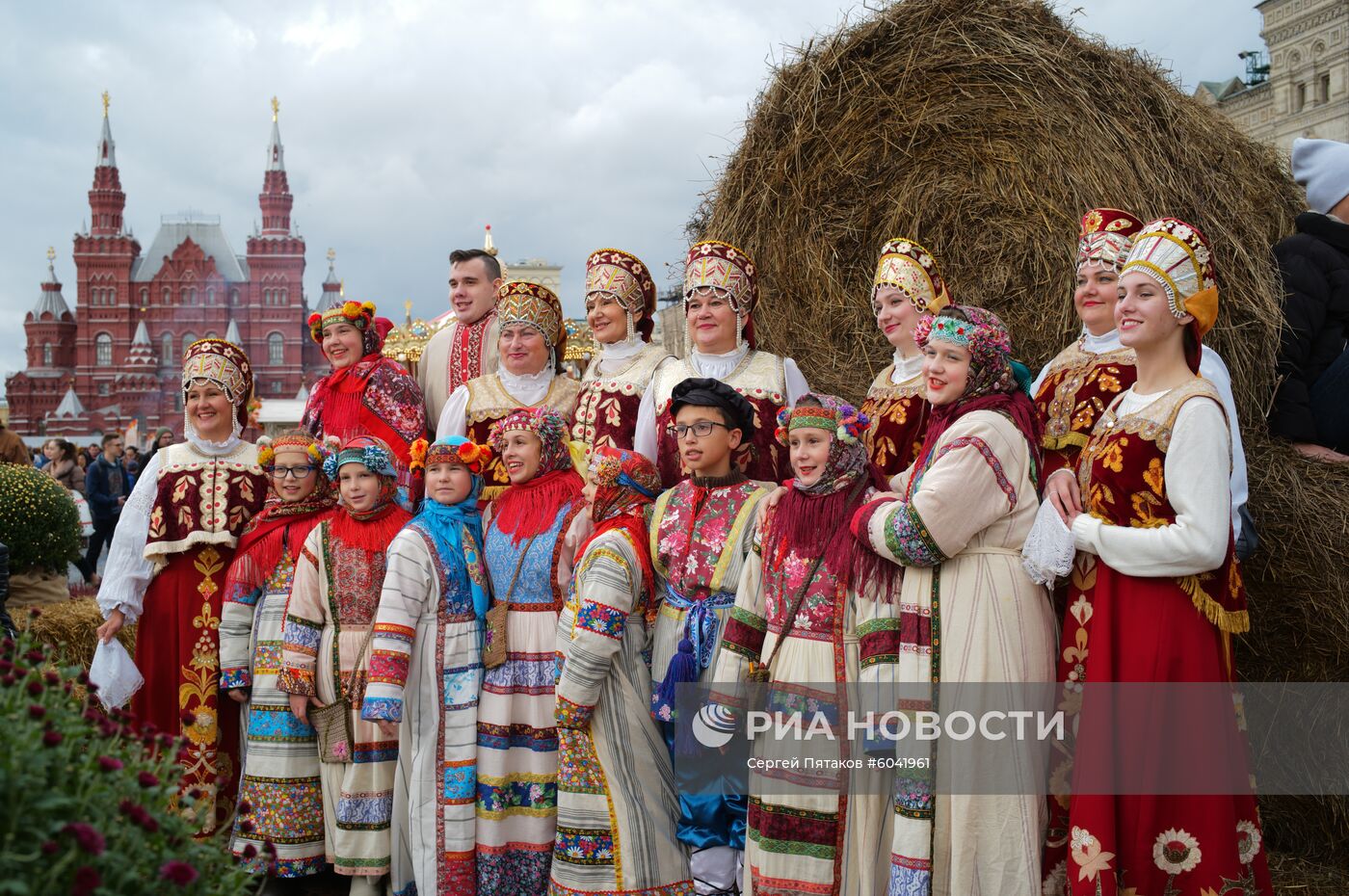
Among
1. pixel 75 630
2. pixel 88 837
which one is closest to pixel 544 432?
pixel 88 837

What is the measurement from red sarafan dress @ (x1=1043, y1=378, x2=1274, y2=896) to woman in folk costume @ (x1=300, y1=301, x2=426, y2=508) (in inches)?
121

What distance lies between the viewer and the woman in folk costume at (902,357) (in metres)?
4.20

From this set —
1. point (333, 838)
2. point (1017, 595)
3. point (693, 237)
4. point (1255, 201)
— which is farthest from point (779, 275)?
point (333, 838)

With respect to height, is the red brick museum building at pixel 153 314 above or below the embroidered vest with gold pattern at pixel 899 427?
above

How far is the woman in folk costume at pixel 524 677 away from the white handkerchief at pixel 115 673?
1.67m

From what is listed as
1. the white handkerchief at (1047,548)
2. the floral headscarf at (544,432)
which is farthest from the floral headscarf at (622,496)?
the white handkerchief at (1047,548)

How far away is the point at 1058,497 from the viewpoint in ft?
10.8

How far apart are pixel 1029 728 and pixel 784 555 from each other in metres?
0.90

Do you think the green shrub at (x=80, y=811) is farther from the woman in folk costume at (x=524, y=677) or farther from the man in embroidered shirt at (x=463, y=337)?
the man in embroidered shirt at (x=463, y=337)

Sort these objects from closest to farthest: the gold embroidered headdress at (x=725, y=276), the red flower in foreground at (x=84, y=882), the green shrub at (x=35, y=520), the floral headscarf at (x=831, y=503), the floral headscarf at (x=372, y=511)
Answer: the red flower in foreground at (x=84, y=882), the floral headscarf at (x=831, y=503), the floral headscarf at (x=372, y=511), the gold embroidered headdress at (x=725, y=276), the green shrub at (x=35, y=520)

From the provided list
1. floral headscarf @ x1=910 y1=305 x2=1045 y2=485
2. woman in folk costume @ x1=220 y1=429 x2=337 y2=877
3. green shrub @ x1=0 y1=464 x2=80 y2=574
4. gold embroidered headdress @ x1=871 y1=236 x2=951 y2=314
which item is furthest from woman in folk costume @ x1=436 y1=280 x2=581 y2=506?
green shrub @ x1=0 y1=464 x2=80 y2=574

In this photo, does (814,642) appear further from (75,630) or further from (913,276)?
(75,630)

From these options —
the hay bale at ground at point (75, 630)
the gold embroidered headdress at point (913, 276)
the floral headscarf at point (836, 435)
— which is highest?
the gold embroidered headdress at point (913, 276)

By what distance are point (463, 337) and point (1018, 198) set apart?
9.46 ft
